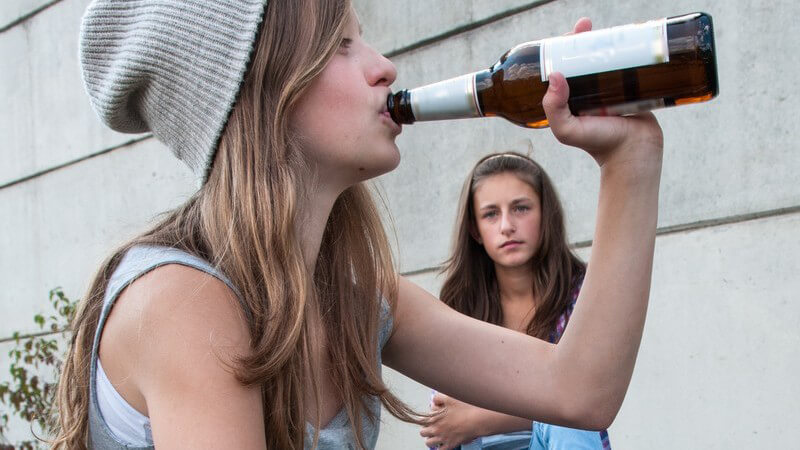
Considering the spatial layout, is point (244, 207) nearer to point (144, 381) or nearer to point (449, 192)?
point (144, 381)

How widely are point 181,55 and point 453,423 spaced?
5.32 feet

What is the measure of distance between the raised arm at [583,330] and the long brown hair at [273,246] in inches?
4.4

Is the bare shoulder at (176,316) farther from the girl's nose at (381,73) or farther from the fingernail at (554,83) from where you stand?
the fingernail at (554,83)

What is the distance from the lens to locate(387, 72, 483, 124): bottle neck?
1.71 meters

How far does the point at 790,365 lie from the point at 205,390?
2358 mm

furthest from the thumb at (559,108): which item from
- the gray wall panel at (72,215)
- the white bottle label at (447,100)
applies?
the gray wall panel at (72,215)

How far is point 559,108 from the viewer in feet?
4.79

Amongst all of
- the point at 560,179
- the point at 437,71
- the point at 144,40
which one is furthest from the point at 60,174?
the point at 144,40

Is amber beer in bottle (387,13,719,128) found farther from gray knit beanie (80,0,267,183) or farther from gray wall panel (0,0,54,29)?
gray wall panel (0,0,54,29)

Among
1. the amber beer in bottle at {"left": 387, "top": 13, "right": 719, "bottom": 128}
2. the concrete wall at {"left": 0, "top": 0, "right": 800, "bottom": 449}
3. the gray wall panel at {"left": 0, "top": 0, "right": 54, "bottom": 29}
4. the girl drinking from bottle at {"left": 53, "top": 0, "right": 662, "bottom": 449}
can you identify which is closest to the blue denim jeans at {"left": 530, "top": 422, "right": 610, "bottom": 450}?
the concrete wall at {"left": 0, "top": 0, "right": 800, "bottom": 449}

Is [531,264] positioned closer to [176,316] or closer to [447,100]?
[447,100]

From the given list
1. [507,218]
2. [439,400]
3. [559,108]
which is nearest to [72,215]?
[507,218]

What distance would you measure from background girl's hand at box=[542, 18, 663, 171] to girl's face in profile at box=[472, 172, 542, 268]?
1908 mm

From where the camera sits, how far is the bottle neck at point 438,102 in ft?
5.61
